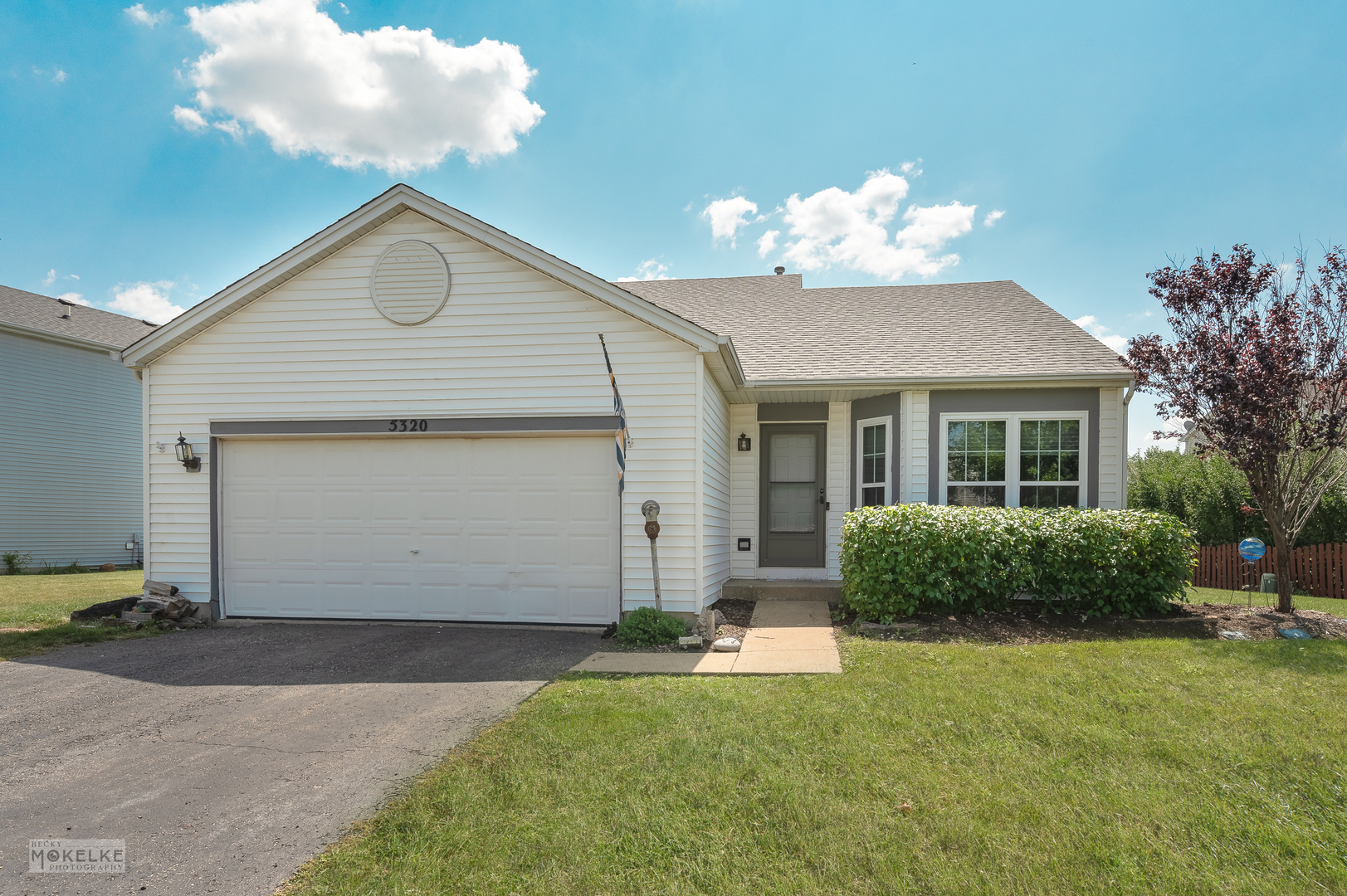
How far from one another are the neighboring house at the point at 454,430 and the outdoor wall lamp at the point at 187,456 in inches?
4.0

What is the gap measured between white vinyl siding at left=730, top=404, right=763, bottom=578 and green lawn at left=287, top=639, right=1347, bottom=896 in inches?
215

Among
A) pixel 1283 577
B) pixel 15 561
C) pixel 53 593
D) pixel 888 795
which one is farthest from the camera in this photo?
pixel 15 561

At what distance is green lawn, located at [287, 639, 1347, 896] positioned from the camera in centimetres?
274

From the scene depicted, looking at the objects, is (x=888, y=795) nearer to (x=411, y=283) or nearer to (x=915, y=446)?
(x=915, y=446)

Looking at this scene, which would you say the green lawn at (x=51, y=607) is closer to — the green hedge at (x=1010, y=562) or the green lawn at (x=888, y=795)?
the green lawn at (x=888, y=795)

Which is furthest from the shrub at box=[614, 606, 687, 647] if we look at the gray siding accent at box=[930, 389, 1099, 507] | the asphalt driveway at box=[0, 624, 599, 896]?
the gray siding accent at box=[930, 389, 1099, 507]

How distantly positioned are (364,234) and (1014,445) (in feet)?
29.0

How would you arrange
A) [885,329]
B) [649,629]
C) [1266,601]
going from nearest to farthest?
[649,629] → [1266,601] → [885,329]

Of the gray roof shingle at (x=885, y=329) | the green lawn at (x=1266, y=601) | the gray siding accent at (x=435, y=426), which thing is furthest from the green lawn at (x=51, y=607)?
the green lawn at (x=1266, y=601)

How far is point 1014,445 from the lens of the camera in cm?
973

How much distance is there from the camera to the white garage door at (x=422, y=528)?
813 cm

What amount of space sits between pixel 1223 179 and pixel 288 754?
13084mm

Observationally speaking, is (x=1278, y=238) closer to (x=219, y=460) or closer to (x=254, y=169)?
(x=219, y=460)

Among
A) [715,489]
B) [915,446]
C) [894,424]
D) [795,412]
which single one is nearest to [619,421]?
[715,489]
